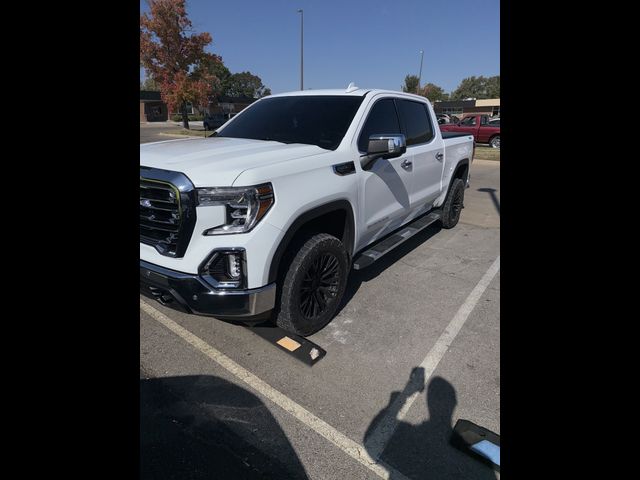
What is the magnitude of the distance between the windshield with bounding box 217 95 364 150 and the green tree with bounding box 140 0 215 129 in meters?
35.7

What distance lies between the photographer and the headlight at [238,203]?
8.26 feet

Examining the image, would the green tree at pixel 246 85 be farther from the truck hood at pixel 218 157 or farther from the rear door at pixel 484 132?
the truck hood at pixel 218 157

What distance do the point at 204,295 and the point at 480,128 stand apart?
22.0 metres

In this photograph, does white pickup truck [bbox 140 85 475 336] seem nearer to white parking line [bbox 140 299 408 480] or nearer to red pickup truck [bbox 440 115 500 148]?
white parking line [bbox 140 299 408 480]

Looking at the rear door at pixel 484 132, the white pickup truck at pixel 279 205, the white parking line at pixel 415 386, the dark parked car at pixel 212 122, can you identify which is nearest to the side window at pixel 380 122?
the white pickup truck at pixel 279 205

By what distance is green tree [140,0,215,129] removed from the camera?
1385 inches

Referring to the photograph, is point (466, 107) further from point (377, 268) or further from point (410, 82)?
point (377, 268)

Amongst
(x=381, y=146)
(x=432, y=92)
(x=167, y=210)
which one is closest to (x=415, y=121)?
(x=381, y=146)

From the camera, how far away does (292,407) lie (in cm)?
260
